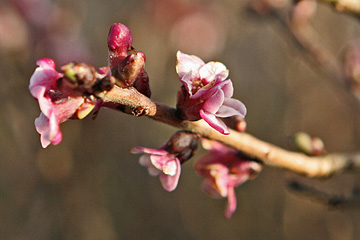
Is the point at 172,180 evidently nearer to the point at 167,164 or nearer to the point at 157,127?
the point at 167,164

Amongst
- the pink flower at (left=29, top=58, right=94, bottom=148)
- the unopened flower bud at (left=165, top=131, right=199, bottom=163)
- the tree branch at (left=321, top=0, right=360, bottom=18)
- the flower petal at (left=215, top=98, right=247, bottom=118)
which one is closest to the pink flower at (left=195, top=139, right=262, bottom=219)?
the unopened flower bud at (left=165, top=131, right=199, bottom=163)

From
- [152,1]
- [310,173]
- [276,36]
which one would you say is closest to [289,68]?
[276,36]

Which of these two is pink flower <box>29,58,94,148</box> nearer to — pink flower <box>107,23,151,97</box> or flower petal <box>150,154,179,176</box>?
pink flower <box>107,23,151,97</box>

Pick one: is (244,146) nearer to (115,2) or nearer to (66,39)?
(66,39)

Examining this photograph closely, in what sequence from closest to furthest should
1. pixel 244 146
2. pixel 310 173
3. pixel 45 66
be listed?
pixel 45 66, pixel 244 146, pixel 310 173

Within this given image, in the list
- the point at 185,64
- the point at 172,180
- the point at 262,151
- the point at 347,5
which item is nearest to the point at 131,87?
the point at 185,64

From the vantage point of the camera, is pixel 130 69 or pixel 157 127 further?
pixel 157 127
